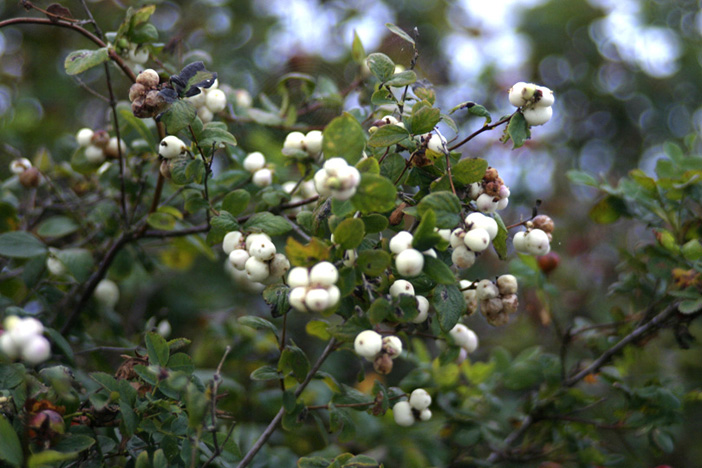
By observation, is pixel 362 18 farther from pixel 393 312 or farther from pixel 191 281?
pixel 393 312

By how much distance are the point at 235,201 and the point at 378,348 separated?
0.43 meters

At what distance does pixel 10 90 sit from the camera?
8.21 feet

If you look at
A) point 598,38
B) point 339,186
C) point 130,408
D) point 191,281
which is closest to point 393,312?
point 339,186

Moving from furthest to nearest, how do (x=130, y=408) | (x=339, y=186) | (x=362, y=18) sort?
(x=362, y=18)
(x=130, y=408)
(x=339, y=186)

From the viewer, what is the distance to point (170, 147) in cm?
91

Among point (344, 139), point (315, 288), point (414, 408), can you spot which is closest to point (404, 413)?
point (414, 408)

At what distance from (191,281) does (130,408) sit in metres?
1.52

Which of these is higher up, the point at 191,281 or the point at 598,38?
the point at 598,38

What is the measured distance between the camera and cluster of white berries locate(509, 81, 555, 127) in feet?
2.64

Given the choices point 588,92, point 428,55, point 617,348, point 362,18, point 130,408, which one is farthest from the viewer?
point 588,92

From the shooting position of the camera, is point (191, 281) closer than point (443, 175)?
No

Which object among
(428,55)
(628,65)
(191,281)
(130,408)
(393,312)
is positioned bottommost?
(191,281)

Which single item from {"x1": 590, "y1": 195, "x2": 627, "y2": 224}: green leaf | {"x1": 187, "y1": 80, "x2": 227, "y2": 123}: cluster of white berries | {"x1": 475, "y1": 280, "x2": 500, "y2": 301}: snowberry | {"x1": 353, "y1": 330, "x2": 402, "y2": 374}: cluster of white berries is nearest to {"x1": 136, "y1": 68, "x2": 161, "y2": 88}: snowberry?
{"x1": 187, "y1": 80, "x2": 227, "y2": 123}: cluster of white berries

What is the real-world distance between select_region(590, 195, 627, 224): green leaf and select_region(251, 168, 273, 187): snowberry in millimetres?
824
